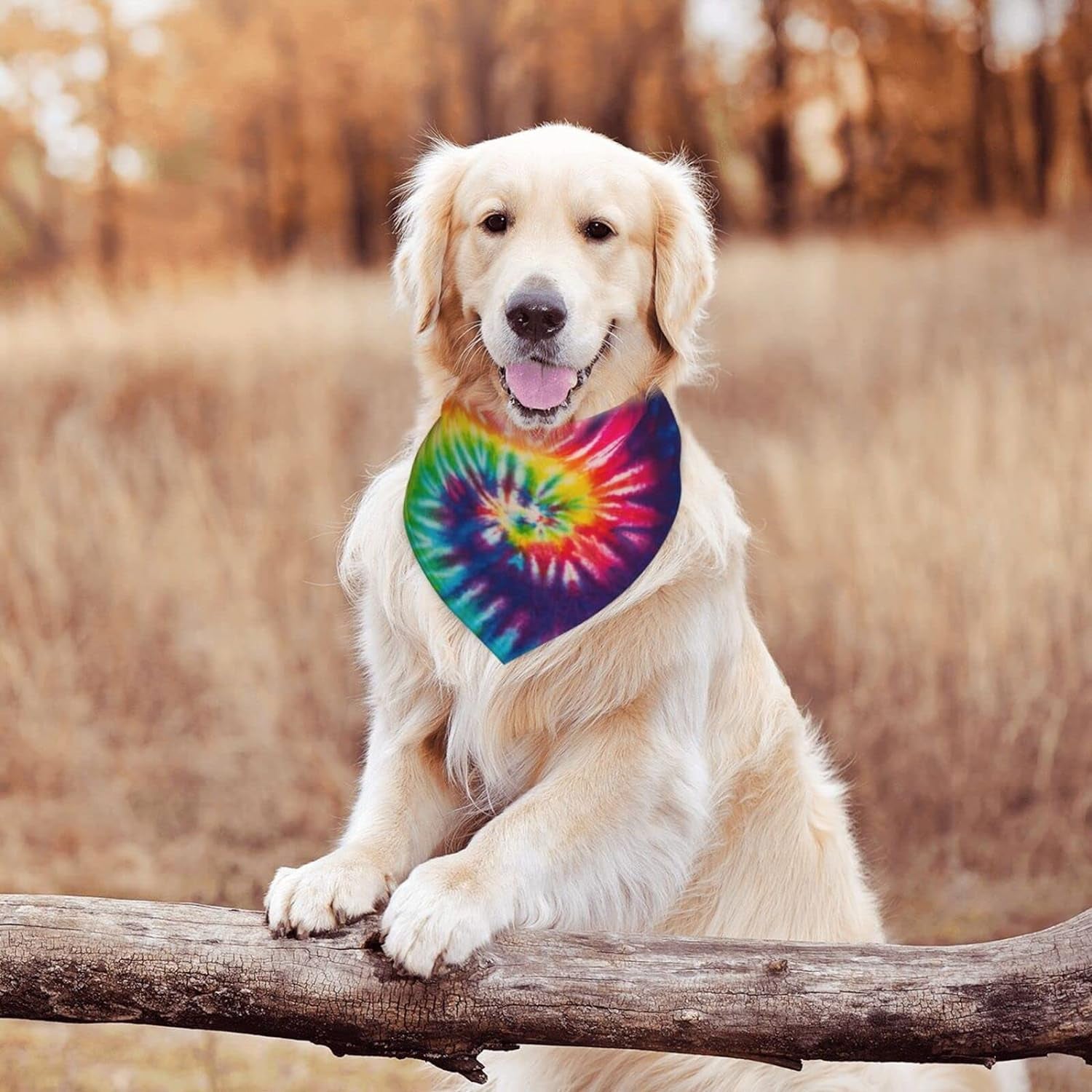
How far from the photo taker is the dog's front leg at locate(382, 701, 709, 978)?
68.0 inches

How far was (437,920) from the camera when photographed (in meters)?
1.69

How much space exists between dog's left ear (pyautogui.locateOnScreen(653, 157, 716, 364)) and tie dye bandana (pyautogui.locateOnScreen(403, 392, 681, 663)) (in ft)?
0.42

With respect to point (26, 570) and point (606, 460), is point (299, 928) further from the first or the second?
point (26, 570)

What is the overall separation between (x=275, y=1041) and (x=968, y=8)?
6566mm

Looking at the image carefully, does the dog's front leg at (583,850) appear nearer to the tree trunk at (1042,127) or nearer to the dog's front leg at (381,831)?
the dog's front leg at (381,831)

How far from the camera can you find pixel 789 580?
4707 millimetres

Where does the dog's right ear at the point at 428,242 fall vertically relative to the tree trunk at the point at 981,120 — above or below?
below

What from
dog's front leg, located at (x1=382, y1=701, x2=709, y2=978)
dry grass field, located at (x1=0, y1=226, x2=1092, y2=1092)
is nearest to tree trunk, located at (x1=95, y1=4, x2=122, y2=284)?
dry grass field, located at (x1=0, y1=226, x2=1092, y2=1092)

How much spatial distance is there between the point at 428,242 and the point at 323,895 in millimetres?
1117

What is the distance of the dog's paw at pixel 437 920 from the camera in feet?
5.50

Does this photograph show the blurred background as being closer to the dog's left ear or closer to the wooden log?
the dog's left ear

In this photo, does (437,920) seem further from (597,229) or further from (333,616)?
(333,616)

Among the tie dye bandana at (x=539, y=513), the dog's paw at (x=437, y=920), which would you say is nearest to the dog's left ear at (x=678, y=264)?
the tie dye bandana at (x=539, y=513)

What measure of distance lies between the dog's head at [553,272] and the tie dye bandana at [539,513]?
0.07m
